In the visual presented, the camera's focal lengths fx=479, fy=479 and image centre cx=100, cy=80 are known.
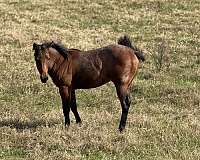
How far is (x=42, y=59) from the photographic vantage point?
1016 centimetres

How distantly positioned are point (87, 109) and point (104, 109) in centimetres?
46

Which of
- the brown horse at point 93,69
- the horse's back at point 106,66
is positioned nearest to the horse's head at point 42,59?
the brown horse at point 93,69

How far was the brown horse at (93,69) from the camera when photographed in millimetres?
10562

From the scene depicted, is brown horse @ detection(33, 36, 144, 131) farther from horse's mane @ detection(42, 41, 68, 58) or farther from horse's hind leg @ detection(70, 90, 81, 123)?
horse's hind leg @ detection(70, 90, 81, 123)

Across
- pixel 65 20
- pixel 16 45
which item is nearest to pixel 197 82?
pixel 16 45

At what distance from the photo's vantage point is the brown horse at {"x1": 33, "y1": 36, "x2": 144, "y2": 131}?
34.7ft

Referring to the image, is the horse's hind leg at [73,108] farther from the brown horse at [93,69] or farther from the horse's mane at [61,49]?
the horse's mane at [61,49]

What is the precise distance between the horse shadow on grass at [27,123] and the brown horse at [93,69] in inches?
20.9

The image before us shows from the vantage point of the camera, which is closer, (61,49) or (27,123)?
(61,49)

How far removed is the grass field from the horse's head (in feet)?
3.81

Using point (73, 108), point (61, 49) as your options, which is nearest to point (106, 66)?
point (61, 49)

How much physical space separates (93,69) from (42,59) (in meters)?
1.23

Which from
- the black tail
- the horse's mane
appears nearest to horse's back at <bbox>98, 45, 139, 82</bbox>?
the black tail

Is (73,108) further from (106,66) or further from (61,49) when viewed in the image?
(61,49)
